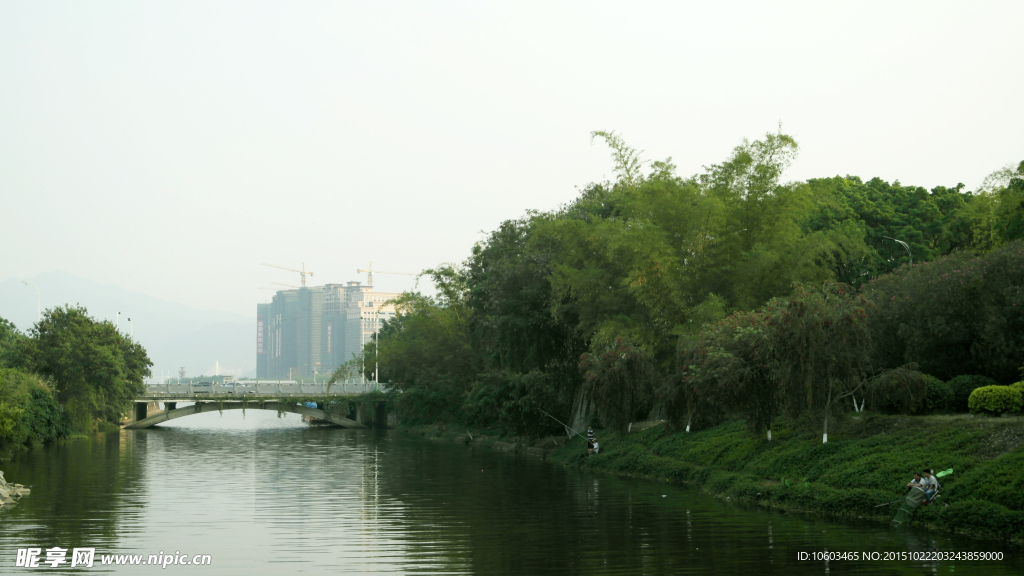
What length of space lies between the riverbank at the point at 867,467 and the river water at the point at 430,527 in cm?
74

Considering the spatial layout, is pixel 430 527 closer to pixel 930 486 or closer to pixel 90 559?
pixel 90 559

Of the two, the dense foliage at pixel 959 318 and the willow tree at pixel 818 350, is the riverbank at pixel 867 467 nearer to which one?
the willow tree at pixel 818 350

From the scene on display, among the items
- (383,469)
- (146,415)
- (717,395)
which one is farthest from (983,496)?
(146,415)

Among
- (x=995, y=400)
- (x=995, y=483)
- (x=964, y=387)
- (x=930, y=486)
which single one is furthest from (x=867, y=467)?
(x=964, y=387)

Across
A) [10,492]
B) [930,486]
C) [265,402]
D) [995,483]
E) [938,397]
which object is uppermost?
[938,397]

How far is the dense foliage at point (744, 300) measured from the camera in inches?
1115

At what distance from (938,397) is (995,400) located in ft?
10.2

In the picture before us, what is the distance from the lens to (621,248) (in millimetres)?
39531

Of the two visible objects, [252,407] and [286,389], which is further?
[286,389]

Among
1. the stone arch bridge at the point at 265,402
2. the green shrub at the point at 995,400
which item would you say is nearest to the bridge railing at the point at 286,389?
the stone arch bridge at the point at 265,402

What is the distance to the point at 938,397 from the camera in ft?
95.7

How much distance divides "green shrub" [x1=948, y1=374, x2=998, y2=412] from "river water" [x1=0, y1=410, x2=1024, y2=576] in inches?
358

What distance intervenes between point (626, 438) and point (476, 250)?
27.5 m

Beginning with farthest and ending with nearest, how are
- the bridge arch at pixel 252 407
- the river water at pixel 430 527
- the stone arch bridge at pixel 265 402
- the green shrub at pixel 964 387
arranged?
the bridge arch at pixel 252 407
the stone arch bridge at pixel 265 402
the green shrub at pixel 964 387
the river water at pixel 430 527
